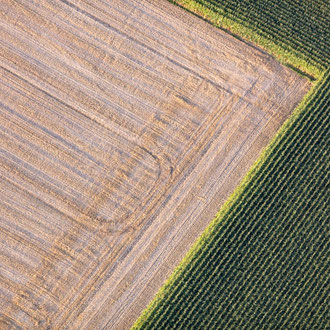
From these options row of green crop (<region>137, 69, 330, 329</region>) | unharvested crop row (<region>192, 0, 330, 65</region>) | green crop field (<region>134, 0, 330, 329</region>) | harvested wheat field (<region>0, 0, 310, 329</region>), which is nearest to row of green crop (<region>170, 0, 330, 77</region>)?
unharvested crop row (<region>192, 0, 330, 65</region>)

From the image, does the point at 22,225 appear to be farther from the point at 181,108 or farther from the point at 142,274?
the point at 181,108

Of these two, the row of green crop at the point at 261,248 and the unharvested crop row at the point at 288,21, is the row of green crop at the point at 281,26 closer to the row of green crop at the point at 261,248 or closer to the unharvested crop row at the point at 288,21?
the unharvested crop row at the point at 288,21

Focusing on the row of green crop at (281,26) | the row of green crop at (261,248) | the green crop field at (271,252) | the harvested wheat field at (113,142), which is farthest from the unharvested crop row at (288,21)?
the row of green crop at (261,248)

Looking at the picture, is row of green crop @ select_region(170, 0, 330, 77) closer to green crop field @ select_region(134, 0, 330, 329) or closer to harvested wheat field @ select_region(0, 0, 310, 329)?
harvested wheat field @ select_region(0, 0, 310, 329)

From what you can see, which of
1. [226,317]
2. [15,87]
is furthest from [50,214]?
[226,317]

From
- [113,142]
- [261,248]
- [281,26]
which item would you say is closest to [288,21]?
[281,26]

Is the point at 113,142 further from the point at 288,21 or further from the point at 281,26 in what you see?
the point at 288,21
